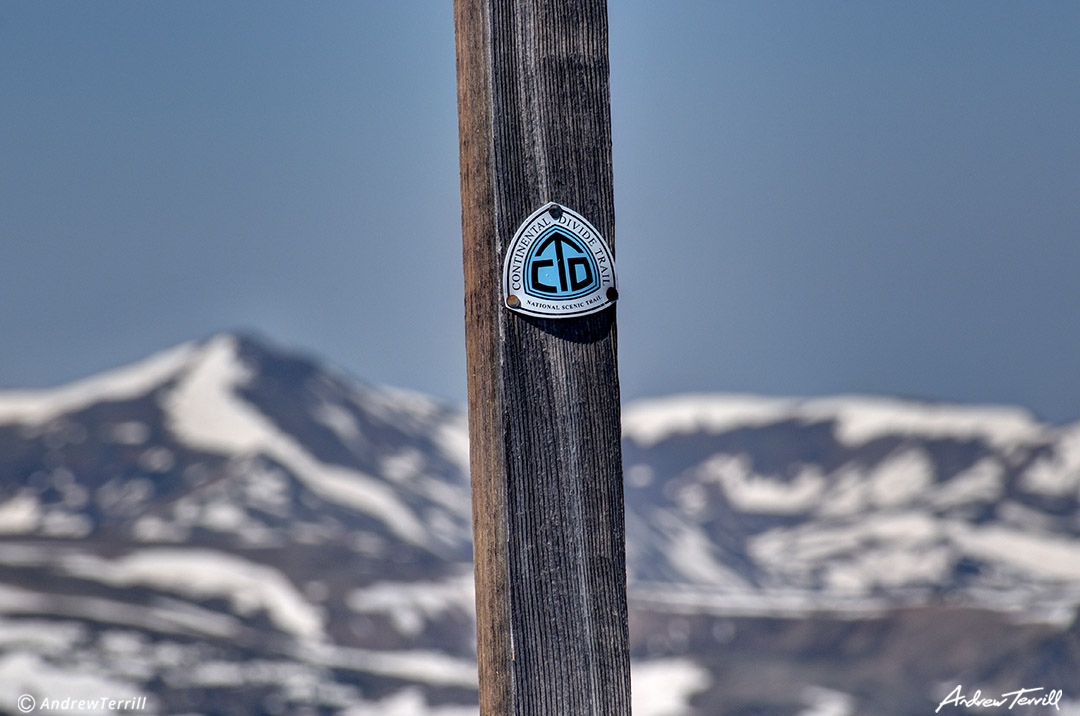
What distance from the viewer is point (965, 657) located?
47.6ft

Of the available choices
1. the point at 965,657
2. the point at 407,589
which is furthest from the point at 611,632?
the point at 407,589

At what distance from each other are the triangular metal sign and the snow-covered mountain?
9555 millimetres

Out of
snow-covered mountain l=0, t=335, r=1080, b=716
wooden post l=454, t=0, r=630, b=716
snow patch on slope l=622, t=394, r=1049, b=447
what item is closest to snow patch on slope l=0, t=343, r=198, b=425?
snow-covered mountain l=0, t=335, r=1080, b=716

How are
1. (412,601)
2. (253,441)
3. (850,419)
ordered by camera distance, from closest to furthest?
(412,601) → (253,441) → (850,419)

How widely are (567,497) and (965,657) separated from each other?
14096 millimetres

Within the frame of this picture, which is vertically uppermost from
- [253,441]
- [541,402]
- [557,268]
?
[253,441]

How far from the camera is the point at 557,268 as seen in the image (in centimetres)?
152

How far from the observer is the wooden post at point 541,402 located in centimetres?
150

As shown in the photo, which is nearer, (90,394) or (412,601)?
(412,601)

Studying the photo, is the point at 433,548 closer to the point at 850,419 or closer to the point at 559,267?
the point at 850,419

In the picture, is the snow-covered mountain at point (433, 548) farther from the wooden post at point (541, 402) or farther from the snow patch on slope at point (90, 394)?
the wooden post at point (541, 402)

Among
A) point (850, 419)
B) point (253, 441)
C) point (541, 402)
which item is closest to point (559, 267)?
point (541, 402)

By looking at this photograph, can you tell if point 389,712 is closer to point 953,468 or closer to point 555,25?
point 555,25

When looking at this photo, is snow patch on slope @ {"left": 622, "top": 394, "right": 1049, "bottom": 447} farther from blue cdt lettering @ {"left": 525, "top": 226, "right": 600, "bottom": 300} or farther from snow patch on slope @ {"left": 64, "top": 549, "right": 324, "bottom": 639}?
blue cdt lettering @ {"left": 525, "top": 226, "right": 600, "bottom": 300}
